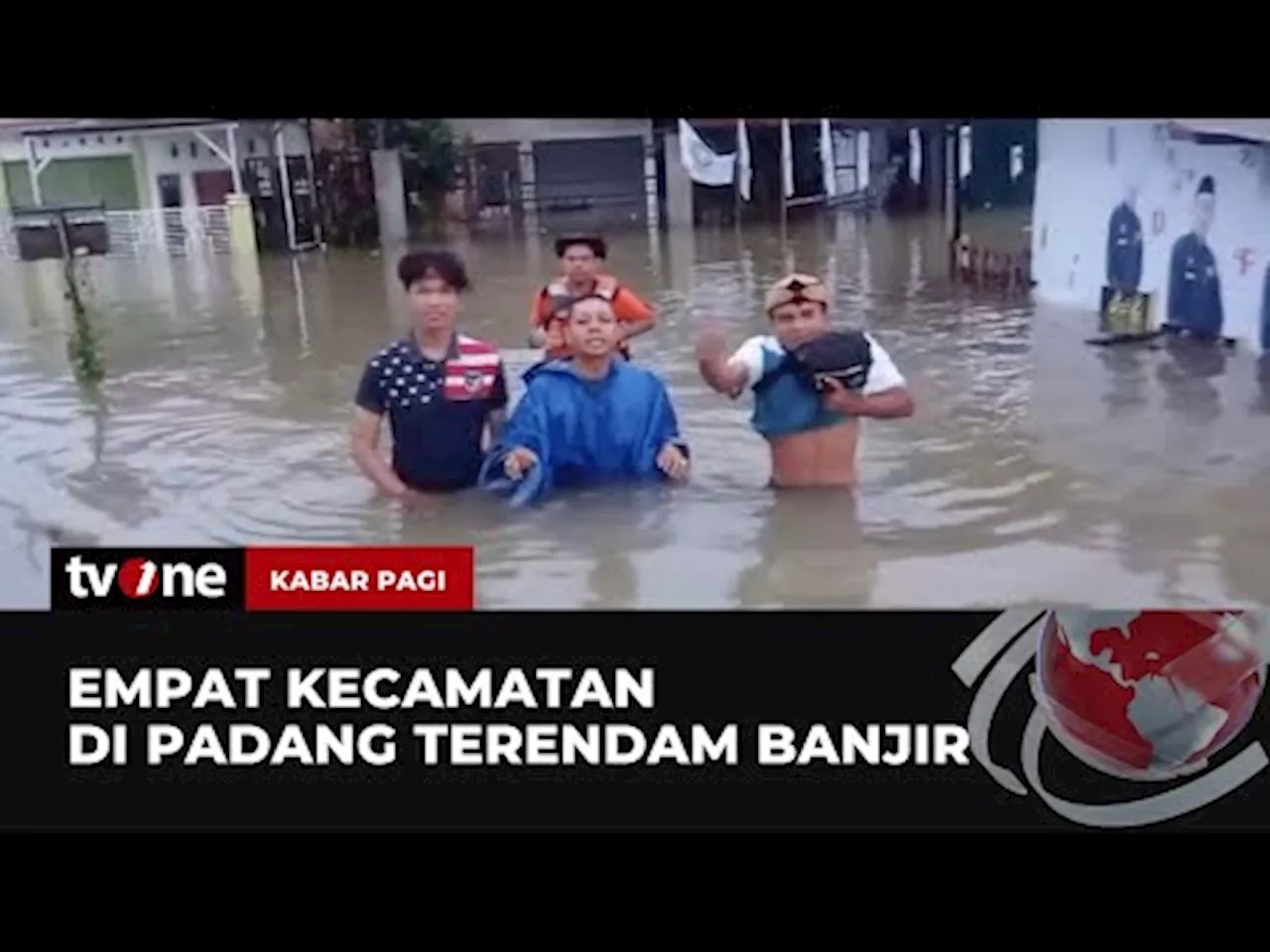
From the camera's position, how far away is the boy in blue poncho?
9.73 ft

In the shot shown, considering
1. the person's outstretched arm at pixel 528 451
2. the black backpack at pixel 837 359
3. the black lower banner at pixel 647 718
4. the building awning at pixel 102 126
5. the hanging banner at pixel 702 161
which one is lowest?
the black lower banner at pixel 647 718

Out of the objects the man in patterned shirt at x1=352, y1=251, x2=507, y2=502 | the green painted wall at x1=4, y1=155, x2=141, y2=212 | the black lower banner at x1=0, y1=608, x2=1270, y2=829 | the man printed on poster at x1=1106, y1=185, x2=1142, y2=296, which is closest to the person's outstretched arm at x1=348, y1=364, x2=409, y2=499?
the man in patterned shirt at x1=352, y1=251, x2=507, y2=502

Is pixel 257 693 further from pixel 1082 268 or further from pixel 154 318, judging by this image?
pixel 1082 268

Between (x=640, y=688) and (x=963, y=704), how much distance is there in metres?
0.56

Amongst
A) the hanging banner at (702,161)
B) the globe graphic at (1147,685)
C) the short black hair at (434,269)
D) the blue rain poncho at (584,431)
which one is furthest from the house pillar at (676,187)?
the globe graphic at (1147,685)

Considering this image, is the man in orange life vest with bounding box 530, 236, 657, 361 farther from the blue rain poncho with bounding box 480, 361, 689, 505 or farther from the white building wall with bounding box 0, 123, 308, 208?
the white building wall with bounding box 0, 123, 308, 208

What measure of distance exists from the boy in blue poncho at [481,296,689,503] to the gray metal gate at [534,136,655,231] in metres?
0.16

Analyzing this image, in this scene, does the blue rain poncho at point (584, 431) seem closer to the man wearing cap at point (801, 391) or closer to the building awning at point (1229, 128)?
the man wearing cap at point (801, 391)

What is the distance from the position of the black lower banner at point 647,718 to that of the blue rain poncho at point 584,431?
0.24 meters

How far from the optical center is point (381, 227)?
9.70 feet

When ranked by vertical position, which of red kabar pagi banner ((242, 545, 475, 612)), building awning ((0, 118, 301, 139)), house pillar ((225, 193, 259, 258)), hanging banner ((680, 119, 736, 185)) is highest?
building awning ((0, 118, 301, 139))

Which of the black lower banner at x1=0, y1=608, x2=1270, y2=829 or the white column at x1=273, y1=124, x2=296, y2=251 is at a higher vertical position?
the white column at x1=273, y1=124, x2=296, y2=251

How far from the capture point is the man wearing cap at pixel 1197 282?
2.92m
